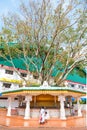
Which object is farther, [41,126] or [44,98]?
[44,98]

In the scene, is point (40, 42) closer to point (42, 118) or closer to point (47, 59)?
point (47, 59)

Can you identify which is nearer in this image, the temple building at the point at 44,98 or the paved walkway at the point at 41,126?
the paved walkway at the point at 41,126

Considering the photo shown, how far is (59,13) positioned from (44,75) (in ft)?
24.8

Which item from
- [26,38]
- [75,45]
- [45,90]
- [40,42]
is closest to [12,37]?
[26,38]

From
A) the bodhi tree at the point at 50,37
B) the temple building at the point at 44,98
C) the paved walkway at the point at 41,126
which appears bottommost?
the paved walkway at the point at 41,126

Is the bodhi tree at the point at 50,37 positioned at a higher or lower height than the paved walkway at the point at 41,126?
higher

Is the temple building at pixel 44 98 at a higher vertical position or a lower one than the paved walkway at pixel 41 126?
higher

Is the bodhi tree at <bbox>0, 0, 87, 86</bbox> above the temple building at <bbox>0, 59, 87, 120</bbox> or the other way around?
above

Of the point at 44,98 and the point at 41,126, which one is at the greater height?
the point at 44,98

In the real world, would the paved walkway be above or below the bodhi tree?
below

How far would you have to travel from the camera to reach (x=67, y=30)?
24.6 meters

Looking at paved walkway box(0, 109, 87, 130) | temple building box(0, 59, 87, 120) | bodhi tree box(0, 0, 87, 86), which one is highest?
bodhi tree box(0, 0, 87, 86)

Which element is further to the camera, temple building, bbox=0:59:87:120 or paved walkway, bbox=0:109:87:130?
temple building, bbox=0:59:87:120

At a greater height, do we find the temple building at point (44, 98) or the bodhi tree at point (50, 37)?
the bodhi tree at point (50, 37)
